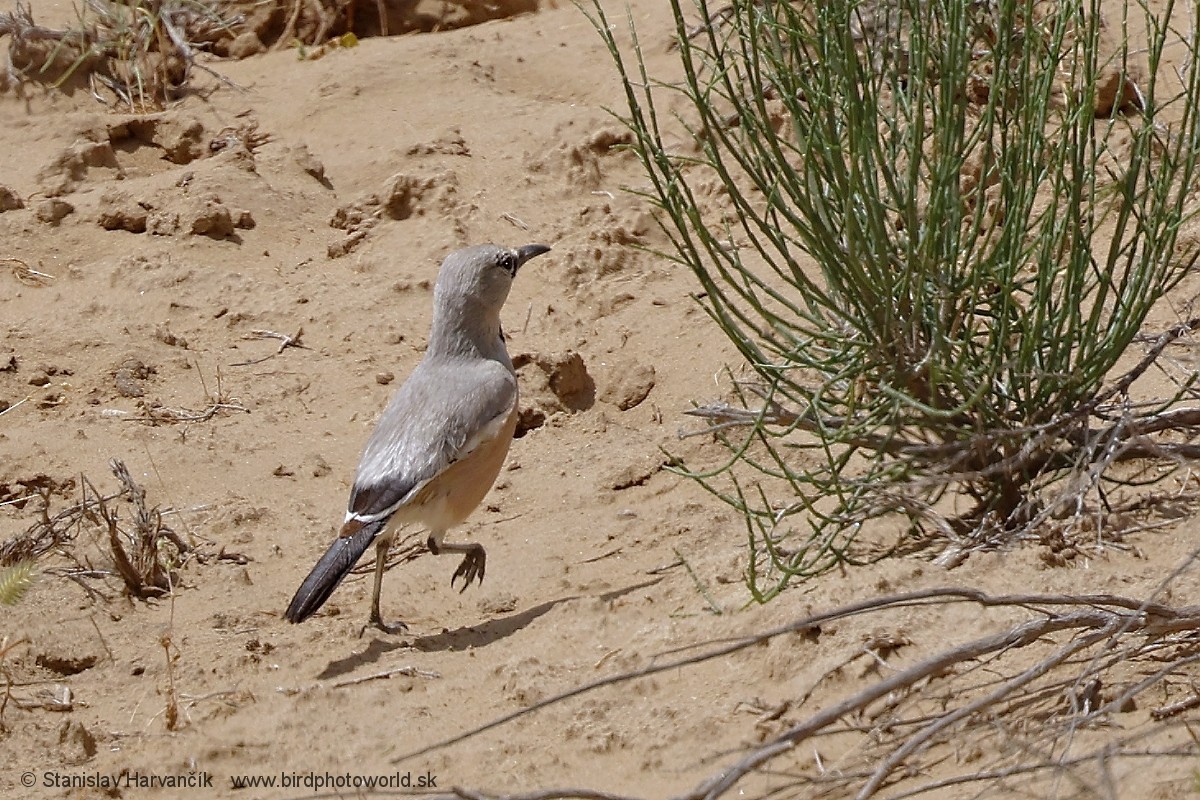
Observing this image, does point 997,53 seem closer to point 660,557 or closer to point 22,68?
point 660,557

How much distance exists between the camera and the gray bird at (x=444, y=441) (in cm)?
506

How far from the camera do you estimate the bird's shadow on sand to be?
4.71m

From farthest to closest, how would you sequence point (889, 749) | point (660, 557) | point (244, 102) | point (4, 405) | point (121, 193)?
point (244, 102), point (121, 193), point (4, 405), point (660, 557), point (889, 749)

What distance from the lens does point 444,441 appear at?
539cm

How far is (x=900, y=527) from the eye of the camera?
4656 millimetres

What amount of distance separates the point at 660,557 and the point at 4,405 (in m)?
2.93

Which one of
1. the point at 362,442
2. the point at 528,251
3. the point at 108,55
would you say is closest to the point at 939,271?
the point at 528,251

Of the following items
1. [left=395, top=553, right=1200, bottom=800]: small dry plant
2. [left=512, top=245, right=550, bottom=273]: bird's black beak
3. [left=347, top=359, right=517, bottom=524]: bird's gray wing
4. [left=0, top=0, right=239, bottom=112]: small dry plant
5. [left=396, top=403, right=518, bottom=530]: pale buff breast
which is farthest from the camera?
[left=0, top=0, right=239, bottom=112]: small dry plant

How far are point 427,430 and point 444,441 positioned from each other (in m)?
0.09

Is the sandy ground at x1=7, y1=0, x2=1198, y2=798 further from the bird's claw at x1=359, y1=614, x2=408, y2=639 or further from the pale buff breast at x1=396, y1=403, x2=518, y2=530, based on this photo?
the pale buff breast at x1=396, y1=403, x2=518, y2=530

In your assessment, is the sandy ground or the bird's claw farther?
the bird's claw

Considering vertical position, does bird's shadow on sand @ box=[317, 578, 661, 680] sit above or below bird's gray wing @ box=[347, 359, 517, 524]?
below

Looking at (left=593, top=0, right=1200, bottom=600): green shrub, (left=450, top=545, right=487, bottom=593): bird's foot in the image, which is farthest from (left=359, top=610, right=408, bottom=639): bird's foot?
(left=593, top=0, right=1200, bottom=600): green shrub

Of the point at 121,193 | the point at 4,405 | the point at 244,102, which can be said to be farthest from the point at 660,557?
the point at 244,102
